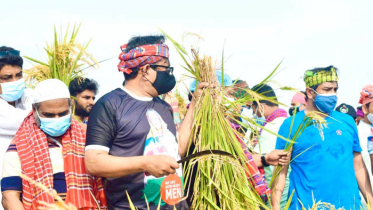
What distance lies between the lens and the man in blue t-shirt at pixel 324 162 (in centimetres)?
399

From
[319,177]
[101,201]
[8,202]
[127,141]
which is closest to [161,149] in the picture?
[127,141]

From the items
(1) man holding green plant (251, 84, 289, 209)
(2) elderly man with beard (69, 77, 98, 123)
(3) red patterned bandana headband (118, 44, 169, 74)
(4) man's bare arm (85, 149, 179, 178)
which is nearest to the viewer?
(4) man's bare arm (85, 149, 179, 178)

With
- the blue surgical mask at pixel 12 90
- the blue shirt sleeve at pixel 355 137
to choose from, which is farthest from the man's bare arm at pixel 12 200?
the blue shirt sleeve at pixel 355 137

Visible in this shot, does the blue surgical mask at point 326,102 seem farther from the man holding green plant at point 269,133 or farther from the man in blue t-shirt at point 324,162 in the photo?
the man holding green plant at point 269,133

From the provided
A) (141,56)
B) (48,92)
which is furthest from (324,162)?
(48,92)

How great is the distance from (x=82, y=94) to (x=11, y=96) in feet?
3.87

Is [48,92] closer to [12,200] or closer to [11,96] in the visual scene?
[12,200]

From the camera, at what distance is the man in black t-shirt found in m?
2.55

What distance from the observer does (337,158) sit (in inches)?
159

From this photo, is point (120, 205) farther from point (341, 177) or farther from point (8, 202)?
point (341, 177)

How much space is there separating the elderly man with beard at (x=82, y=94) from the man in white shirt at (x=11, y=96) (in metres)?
0.86

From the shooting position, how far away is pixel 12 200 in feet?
9.72

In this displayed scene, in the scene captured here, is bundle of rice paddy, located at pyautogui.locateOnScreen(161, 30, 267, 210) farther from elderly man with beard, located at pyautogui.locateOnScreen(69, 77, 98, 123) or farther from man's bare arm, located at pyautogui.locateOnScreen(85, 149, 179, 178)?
elderly man with beard, located at pyautogui.locateOnScreen(69, 77, 98, 123)

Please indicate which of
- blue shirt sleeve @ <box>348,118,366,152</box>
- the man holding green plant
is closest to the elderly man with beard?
the man holding green plant
